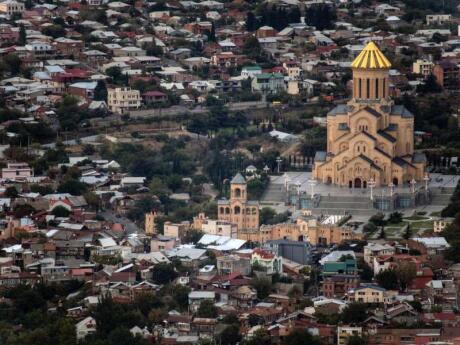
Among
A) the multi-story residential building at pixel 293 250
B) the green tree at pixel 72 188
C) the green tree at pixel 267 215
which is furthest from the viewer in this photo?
the green tree at pixel 72 188

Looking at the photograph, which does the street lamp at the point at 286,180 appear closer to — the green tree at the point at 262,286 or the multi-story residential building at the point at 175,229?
the multi-story residential building at the point at 175,229

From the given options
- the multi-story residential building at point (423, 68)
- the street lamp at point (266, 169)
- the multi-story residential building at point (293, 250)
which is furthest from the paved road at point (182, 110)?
the multi-story residential building at point (293, 250)

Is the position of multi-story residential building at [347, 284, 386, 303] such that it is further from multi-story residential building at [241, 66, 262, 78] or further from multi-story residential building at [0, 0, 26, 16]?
multi-story residential building at [0, 0, 26, 16]

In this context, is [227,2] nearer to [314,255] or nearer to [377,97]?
[377,97]

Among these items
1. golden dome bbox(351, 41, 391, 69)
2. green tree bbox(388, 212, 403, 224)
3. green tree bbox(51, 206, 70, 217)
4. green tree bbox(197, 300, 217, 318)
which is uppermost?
golden dome bbox(351, 41, 391, 69)

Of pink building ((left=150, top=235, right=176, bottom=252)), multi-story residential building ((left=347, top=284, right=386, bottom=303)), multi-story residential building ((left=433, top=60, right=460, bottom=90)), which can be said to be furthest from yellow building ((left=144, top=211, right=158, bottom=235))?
multi-story residential building ((left=433, top=60, right=460, bottom=90))

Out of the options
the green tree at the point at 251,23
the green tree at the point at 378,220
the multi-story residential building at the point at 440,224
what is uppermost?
the multi-story residential building at the point at 440,224

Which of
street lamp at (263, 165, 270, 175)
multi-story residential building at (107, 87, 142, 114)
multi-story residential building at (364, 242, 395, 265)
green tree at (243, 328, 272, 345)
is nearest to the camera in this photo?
green tree at (243, 328, 272, 345)
